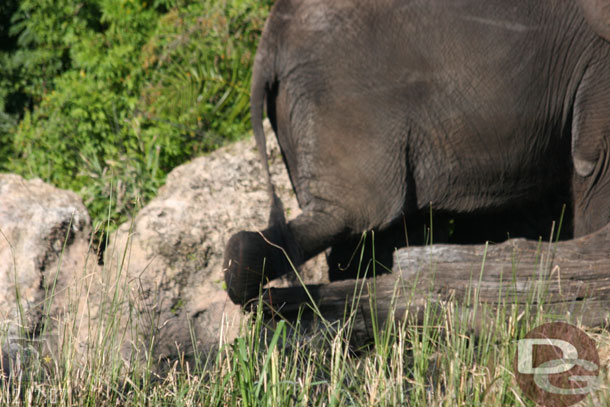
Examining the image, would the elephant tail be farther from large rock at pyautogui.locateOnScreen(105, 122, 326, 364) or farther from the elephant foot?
large rock at pyautogui.locateOnScreen(105, 122, 326, 364)

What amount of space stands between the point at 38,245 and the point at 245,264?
3.86 ft

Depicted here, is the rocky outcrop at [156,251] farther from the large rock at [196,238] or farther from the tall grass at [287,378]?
the tall grass at [287,378]

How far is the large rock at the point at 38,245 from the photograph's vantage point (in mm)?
3969

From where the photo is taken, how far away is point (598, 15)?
11.9 feet

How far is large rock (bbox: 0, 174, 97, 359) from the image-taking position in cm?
397

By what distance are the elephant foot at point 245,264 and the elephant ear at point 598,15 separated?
1733 millimetres

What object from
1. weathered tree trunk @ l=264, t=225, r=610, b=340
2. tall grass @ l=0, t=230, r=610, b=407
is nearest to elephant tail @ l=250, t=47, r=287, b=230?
weathered tree trunk @ l=264, t=225, r=610, b=340

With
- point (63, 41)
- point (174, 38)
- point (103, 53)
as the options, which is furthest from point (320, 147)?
point (63, 41)

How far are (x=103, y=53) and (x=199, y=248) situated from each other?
3314 mm

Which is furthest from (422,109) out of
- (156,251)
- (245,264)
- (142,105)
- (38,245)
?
(142,105)

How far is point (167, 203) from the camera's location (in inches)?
185

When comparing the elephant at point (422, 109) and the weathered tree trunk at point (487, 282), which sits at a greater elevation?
the elephant at point (422, 109)

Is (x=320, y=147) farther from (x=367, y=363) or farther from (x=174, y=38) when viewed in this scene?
(x=174, y=38)

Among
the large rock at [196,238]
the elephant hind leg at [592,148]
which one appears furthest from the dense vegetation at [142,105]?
the elephant hind leg at [592,148]
